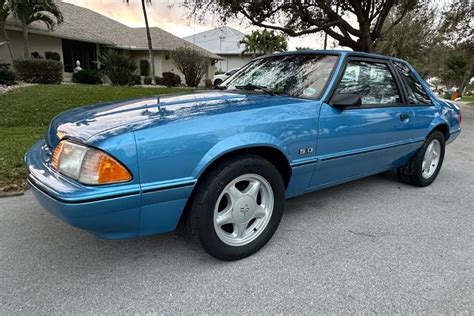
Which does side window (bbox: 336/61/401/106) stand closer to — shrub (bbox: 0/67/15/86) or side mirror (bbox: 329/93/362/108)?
side mirror (bbox: 329/93/362/108)

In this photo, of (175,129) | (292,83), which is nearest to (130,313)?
(175,129)

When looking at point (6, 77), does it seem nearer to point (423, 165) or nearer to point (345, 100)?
point (345, 100)

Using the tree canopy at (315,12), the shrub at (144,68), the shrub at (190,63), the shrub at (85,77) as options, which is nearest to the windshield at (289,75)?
the tree canopy at (315,12)

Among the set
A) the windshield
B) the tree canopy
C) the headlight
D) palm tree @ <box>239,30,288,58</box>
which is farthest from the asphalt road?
palm tree @ <box>239,30,288,58</box>

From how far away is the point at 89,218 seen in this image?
192 centimetres

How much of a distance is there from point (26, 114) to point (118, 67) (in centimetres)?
856

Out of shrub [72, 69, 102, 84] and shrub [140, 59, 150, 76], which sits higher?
shrub [140, 59, 150, 76]

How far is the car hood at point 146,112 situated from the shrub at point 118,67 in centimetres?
1432

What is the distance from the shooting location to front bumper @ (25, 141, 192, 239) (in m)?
1.91

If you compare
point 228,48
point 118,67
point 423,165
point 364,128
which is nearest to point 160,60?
point 118,67

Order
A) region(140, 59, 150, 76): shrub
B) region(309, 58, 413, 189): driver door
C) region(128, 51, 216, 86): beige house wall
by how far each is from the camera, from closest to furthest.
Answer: region(309, 58, 413, 189): driver door, region(140, 59, 150, 76): shrub, region(128, 51, 216, 86): beige house wall

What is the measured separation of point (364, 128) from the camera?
3121 millimetres

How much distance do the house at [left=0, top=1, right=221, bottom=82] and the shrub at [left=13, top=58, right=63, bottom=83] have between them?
3193 mm

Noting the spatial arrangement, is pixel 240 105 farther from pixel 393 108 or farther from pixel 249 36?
pixel 249 36
